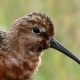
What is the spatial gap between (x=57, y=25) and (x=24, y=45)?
223 cm

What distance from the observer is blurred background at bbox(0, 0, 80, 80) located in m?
10.9

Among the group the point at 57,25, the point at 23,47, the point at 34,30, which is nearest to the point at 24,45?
the point at 23,47

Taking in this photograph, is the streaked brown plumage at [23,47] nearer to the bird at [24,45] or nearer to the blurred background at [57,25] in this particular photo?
the bird at [24,45]

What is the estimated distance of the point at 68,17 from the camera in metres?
11.4

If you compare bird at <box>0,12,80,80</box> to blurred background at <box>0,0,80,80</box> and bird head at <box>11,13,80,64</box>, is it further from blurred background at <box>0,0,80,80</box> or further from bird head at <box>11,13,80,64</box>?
blurred background at <box>0,0,80,80</box>

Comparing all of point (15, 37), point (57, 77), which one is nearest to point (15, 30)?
point (15, 37)

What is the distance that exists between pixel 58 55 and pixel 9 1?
864mm

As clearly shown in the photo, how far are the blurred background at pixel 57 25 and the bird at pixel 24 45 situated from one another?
1462mm

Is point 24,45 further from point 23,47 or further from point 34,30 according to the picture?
point 34,30

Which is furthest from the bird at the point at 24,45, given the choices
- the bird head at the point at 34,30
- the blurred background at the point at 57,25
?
the blurred background at the point at 57,25

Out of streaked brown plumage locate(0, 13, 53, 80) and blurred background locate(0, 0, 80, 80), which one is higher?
blurred background locate(0, 0, 80, 80)

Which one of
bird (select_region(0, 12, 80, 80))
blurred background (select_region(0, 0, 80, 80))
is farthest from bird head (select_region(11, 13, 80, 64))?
blurred background (select_region(0, 0, 80, 80))

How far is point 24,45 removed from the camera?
9086mm

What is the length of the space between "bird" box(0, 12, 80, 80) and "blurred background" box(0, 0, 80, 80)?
1462 mm
